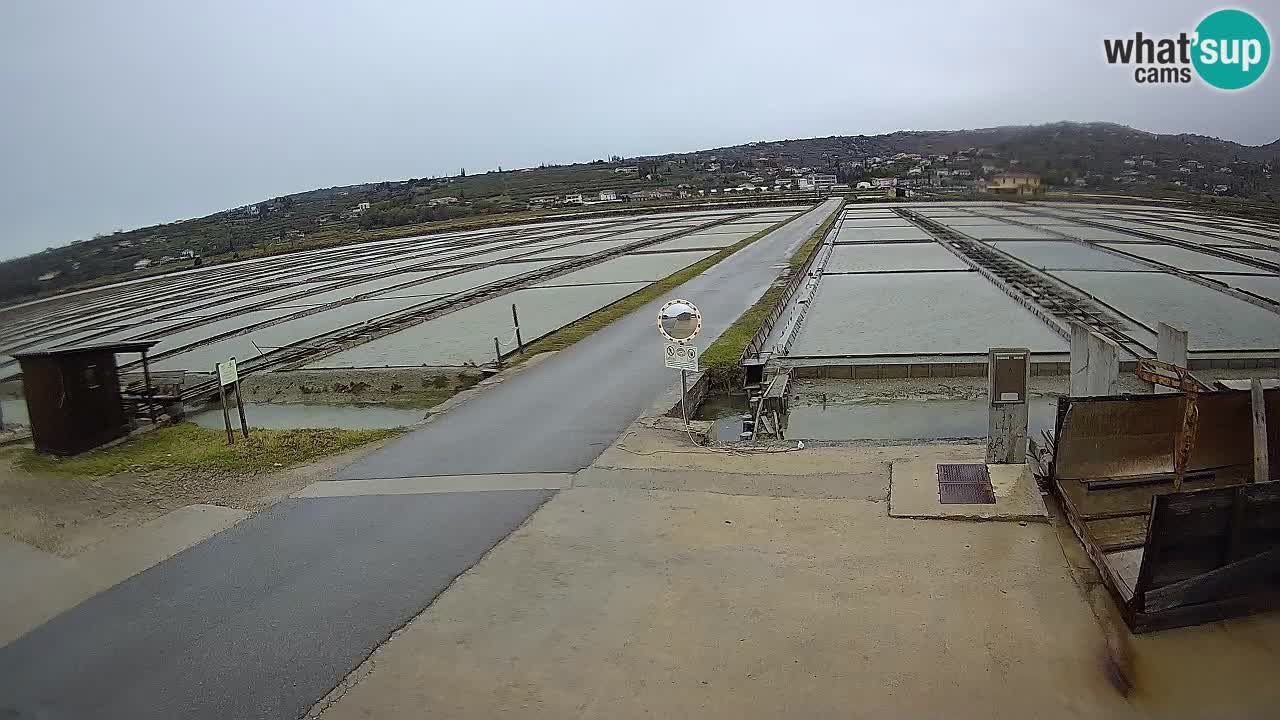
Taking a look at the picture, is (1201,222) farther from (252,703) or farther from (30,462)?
(30,462)

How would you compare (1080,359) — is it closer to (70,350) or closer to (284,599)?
(284,599)

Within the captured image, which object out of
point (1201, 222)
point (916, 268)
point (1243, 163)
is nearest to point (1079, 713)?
point (1243, 163)

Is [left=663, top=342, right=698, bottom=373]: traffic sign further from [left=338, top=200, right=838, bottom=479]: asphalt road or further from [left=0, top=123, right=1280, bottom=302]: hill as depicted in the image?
[left=0, top=123, right=1280, bottom=302]: hill

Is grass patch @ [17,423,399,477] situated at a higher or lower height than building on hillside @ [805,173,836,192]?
lower

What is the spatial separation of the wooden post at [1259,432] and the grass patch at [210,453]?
27.3 feet

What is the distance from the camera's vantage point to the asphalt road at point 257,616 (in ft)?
13.5

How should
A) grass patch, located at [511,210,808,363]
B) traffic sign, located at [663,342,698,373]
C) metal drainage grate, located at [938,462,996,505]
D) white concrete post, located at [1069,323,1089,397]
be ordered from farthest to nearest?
grass patch, located at [511,210,808,363], traffic sign, located at [663,342,698,373], white concrete post, located at [1069,323,1089,397], metal drainage grate, located at [938,462,996,505]

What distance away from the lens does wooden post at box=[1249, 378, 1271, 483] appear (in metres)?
5.47

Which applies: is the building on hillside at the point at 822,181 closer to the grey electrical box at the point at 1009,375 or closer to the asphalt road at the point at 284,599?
the grey electrical box at the point at 1009,375

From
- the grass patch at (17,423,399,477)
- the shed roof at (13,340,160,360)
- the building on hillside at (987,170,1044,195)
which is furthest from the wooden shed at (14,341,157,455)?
the building on hillside at (987,170,1044,195)

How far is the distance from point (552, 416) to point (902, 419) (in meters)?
4.46

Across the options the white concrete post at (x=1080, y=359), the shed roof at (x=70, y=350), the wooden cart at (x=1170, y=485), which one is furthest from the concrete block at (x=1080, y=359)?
the shed roof at (x=70, y=350)

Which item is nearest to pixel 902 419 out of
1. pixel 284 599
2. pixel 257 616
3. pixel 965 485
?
pixel 965 485

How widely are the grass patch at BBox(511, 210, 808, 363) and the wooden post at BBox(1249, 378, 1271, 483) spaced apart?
9629mm
